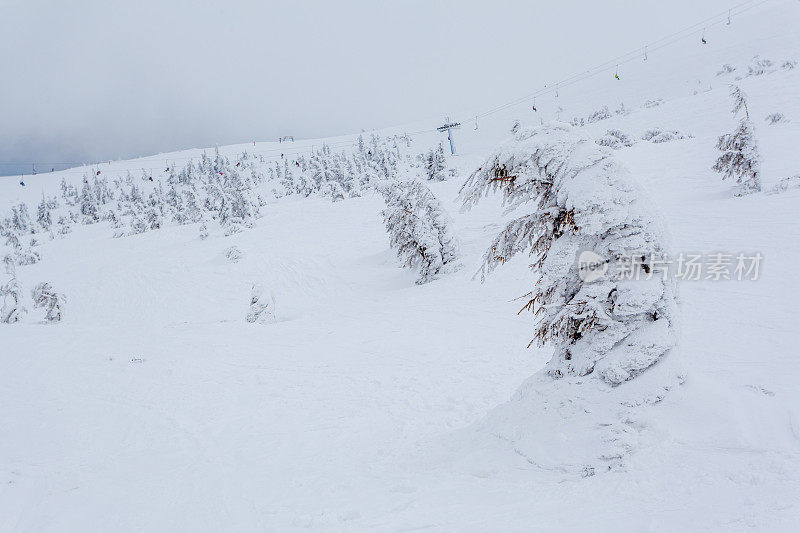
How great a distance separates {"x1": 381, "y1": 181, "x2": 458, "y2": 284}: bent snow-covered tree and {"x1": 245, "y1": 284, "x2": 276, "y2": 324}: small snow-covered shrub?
7.91 meters

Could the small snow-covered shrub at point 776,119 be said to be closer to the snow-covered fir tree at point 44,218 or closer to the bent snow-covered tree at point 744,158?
the bent snow-covered tree at point 744,158

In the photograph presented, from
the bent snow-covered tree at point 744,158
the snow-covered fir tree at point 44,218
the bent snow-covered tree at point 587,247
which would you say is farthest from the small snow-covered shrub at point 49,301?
the snow-covered fir tree at point 44,218

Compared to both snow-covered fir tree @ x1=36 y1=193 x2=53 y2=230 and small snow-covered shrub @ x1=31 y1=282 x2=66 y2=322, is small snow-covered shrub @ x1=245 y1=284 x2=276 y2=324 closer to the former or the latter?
small snow-covered shrub @ x1=31 y1=282 x2=66 y2=322

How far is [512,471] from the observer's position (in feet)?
17.0

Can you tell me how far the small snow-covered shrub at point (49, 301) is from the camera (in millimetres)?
26031

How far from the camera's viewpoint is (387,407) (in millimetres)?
9398

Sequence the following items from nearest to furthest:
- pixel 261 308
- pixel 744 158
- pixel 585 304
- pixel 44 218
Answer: pixel 585 304 → pixel 744 158 → pixel 261 308 → pixel 44 218

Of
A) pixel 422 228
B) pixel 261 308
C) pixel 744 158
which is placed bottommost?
pixel 261 308

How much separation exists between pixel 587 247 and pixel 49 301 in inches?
1230

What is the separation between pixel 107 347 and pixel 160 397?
7.92 meters

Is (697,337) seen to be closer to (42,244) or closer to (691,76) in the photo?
(42,244)

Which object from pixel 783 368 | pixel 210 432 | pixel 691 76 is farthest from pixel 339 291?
pixel 691 76

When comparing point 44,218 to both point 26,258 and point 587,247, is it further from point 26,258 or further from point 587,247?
point 587,247

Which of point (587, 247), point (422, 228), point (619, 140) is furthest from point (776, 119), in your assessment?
point (587, 247)
